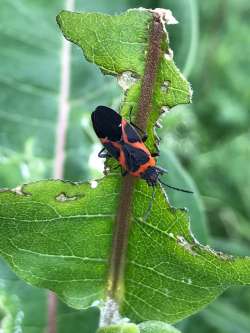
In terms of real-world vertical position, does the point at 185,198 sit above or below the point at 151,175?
above

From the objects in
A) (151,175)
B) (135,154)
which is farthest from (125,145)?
(151,175)

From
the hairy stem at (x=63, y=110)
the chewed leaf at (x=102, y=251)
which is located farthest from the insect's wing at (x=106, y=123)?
the hairy stem at (x=63, y=110)

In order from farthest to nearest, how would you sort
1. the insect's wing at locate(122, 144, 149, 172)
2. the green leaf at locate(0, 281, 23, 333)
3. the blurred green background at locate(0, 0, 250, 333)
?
the blurred green background at locate(0, 0, 250, 333) < the green leaf at locate(0, 281, 23, 333) < the insect's wing at locate(122, 144, 149, 172)

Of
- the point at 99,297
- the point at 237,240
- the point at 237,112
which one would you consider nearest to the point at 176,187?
the point at 99,297

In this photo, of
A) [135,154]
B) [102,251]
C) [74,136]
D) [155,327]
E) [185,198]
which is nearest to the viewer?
[155,327]


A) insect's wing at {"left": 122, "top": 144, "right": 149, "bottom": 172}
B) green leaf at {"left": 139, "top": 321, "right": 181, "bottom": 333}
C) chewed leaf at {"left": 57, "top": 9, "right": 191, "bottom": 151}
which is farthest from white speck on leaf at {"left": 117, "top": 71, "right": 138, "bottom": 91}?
green leaf at {"left": 139, "top": 321, "right": 181, "bottom": 333}

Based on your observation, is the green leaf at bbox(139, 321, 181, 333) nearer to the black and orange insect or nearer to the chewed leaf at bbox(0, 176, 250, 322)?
the chewed leaf at bbox(0, 176, 250, 322)

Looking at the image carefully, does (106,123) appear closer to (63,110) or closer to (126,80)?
(126,80)
